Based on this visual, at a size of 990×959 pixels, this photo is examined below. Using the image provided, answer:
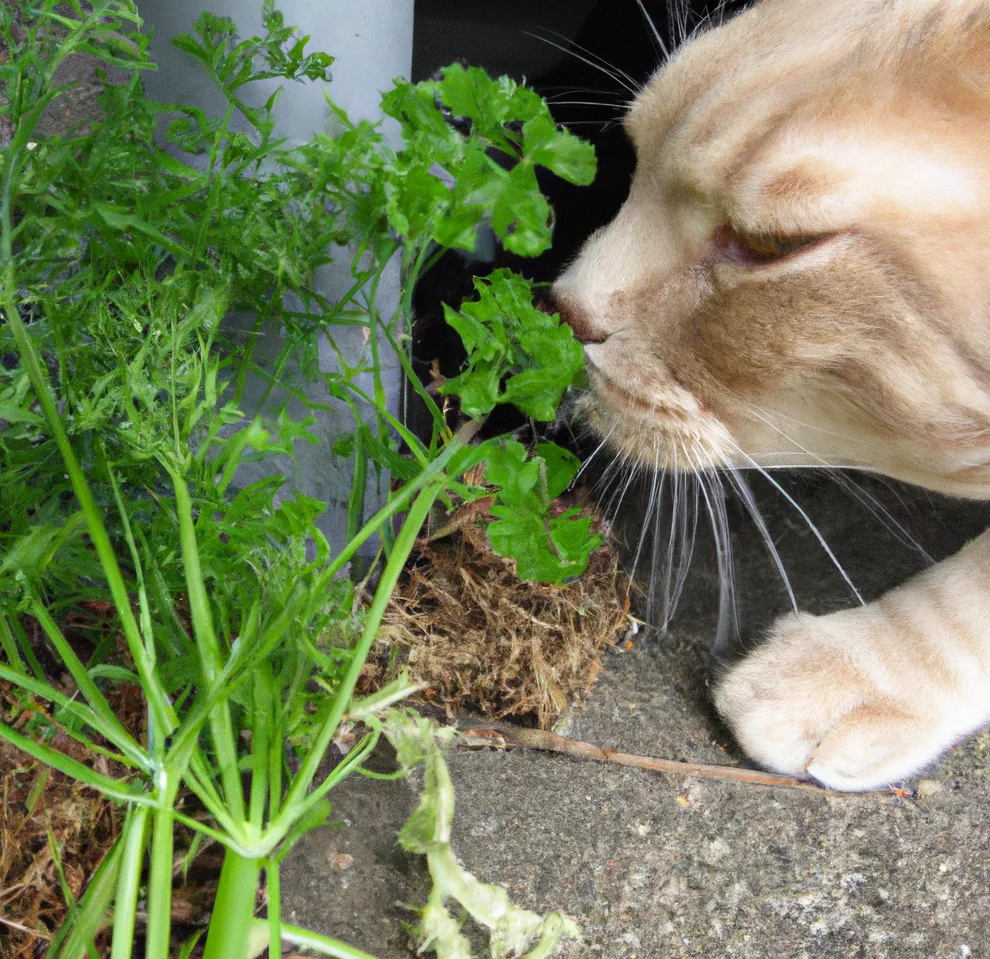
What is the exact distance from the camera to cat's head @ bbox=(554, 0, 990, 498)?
922 mm

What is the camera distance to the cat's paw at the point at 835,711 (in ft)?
4.20

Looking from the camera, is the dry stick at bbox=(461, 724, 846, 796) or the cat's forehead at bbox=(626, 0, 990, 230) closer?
the cat's forehead at bbox=(626, 0, 990, 230)

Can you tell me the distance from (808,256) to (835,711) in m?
0.70

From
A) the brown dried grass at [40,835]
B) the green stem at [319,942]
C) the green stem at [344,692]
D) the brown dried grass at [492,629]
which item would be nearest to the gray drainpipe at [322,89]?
the brown dried grass at [492,629]

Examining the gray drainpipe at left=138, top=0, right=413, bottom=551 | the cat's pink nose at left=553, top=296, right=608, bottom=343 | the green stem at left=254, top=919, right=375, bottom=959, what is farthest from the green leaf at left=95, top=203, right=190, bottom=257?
the green stem at left=254, top=919, right=375, bottom=959

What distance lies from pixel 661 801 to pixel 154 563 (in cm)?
73

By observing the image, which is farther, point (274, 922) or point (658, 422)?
point (658, 422)

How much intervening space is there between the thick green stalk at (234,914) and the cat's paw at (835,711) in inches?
29.1

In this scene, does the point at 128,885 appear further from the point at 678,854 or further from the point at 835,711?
the point at 835,711

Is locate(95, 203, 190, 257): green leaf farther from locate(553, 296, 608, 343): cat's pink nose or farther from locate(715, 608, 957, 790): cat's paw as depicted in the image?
locate(715, 608, 957, 790): cat's paw

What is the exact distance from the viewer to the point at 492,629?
1.33 m

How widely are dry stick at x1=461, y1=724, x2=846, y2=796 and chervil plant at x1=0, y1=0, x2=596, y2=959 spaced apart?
0.24 meters

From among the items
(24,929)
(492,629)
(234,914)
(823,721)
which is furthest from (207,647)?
(823,721)

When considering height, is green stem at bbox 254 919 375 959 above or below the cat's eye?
below
